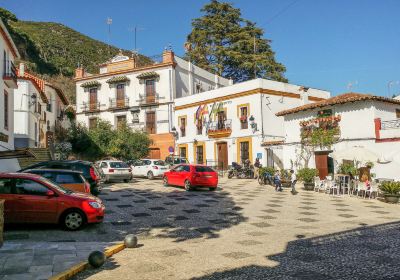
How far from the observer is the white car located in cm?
2777

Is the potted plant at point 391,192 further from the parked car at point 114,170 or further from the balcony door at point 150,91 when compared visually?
the balcony door at point 150,91

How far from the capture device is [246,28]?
49781 millimetres

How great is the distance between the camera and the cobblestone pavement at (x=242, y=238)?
22.3 ft

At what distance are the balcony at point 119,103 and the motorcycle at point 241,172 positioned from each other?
16.8m

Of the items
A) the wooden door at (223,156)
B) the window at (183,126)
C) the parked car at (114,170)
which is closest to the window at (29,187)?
the parked car at (114,170)

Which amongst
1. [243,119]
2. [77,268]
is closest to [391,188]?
[77,268]

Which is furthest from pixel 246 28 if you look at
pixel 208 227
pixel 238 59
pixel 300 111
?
pixel 208 227

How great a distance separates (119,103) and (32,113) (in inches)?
518

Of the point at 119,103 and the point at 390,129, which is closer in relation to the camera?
the point at 390,129

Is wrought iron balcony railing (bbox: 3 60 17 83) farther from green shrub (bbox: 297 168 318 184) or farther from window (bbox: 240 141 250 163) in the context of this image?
window (bbox: 240 141 250 163)

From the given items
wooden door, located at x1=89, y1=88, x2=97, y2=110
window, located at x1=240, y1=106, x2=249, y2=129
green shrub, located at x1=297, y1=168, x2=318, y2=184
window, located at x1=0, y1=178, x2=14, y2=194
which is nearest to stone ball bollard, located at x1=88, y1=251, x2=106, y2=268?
window, located at x1=0, y1=178, x2=14, y2=194

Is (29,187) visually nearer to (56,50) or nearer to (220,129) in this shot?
(220,129)

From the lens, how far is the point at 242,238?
31.7 ft

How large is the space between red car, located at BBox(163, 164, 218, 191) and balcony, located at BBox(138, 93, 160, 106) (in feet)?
63.9
